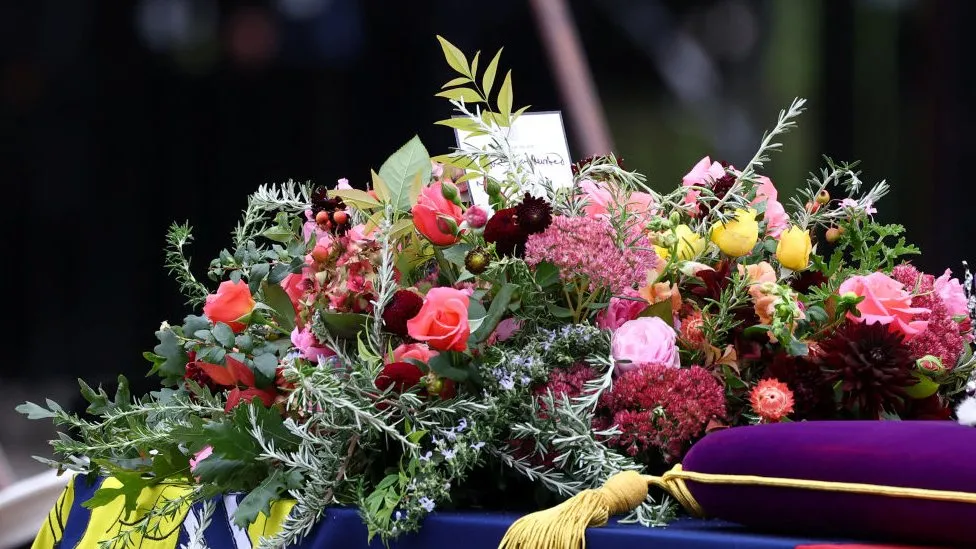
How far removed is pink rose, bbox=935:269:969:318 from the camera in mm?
1142

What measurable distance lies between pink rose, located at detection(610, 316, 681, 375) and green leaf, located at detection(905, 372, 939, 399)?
24 centimetres

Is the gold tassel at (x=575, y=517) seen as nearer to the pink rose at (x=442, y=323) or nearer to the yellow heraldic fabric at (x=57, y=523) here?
the pink rose at (x=442, y=323)

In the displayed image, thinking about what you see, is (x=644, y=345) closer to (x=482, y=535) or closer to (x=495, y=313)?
(x=495, y=313)

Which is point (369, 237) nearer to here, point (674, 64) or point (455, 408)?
point (455, 408)

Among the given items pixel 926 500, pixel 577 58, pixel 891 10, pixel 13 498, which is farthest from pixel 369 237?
pixel 891 10

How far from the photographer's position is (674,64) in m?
2.93

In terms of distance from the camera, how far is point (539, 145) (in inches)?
50.9

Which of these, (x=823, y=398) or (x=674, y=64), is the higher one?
(x=674, y=64)

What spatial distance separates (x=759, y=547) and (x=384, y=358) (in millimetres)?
422

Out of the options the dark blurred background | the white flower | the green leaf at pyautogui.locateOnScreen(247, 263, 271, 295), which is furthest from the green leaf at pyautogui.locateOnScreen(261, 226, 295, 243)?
the dark blurred background

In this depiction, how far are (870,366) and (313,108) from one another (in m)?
2.14

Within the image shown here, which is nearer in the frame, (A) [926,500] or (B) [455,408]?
(A) [926,500]

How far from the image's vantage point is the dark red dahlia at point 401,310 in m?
1.00

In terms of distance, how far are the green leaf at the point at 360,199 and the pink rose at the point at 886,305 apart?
1.64 feet
